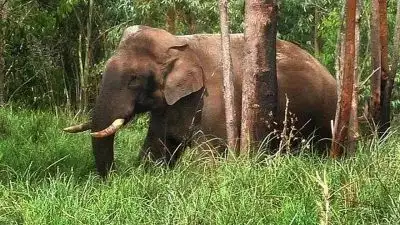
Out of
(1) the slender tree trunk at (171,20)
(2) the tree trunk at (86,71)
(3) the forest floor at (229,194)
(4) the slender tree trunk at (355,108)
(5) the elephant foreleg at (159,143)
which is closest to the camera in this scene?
(3) the forest floor at (229,194)

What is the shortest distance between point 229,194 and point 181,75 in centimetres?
359

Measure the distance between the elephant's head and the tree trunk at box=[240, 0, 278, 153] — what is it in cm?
176

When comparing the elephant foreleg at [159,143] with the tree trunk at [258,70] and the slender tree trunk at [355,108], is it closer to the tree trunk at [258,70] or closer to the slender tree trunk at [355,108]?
the tree trunk at [258,70]

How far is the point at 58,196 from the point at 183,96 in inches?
125

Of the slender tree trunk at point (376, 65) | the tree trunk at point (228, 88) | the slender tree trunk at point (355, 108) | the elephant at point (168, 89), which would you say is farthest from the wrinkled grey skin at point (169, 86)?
the slender tree trunk at point (355, 108)

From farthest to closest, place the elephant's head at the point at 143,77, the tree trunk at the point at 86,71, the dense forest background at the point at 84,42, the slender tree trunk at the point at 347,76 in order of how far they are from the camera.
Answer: the tree trunk at the point at 86,71
the dense forest background at the point at 84,42
the elephant's head at the point at 143,77
the slender tree trunk at the point at 347,76

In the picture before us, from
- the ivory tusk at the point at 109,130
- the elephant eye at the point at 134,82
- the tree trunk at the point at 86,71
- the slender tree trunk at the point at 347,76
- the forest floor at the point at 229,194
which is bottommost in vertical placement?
the tree trunk at the point at 86,71

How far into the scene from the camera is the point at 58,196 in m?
5.99

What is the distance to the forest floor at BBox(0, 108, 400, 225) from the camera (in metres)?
5.09

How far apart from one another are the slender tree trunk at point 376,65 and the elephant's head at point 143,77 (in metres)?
1.82

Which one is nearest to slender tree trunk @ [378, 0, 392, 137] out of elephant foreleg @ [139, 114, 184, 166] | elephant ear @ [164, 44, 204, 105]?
elephant ear @ [164, 44, 204, 105]

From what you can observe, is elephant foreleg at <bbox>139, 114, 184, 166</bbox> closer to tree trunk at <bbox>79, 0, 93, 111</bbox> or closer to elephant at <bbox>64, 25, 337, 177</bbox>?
elephant at <bbox>64, 25, 337, 177</bbox>

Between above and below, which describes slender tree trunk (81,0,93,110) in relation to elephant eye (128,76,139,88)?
below

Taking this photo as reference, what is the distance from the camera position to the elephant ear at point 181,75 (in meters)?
8.95
